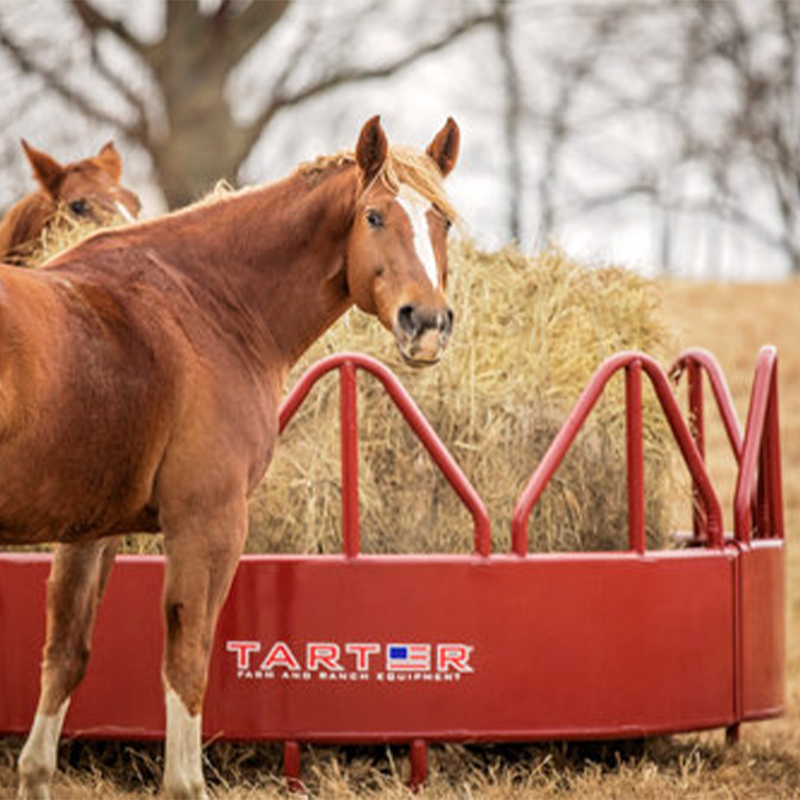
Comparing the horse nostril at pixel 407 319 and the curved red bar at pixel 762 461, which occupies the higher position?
the horse nostril at pixel 407 319

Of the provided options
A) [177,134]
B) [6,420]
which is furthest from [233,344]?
[177,134]

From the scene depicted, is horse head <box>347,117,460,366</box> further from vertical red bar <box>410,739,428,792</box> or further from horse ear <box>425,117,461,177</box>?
vertical red bar <box>410,739,428,792</box>

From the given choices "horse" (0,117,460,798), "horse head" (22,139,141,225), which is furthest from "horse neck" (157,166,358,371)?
"horse head" (22,139,141,225)

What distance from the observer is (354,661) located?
205 inches

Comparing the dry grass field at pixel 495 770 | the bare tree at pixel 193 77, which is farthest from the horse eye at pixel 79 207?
the bare tree at pixel 193 77

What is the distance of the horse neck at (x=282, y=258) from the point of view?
15.5 feet

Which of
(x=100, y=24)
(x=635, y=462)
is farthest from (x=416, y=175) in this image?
(x=100, y=24)

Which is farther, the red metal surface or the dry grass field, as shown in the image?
the red metal surface

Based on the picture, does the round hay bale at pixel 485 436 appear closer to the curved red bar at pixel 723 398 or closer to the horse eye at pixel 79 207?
the curved red bar at pixel 723 398

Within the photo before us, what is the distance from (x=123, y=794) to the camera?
5.02m

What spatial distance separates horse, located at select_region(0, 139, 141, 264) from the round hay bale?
1320 mm

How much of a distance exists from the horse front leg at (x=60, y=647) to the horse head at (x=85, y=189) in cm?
235

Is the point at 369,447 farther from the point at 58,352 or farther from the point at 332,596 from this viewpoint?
the point at 58,352

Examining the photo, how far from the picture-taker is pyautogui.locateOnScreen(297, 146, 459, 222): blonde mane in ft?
14.8
